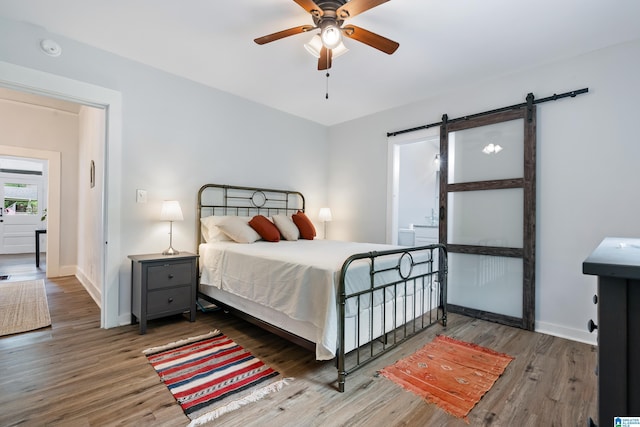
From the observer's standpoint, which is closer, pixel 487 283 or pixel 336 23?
pixel 336 23

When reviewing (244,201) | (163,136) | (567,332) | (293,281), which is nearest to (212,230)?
(244,201)

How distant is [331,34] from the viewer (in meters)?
2.10

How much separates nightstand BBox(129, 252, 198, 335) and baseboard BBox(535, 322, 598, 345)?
3.49 m

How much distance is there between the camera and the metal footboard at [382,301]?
200 cm

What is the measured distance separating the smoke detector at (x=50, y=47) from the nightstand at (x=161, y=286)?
1907 millimetres

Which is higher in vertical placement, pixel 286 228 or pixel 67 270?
pixel 286 228

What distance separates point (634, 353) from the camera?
0.71m

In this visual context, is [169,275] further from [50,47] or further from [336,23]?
[336,23]

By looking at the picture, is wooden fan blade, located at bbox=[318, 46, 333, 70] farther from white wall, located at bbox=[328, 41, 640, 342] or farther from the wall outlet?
the wall outlet

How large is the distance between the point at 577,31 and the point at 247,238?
3.48m

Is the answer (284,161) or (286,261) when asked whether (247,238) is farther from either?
(284,161)

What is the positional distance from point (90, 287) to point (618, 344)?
5204 mm

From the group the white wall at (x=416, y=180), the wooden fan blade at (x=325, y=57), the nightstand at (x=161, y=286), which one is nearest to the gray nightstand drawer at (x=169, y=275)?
the nightstand at (x=161, y=286)

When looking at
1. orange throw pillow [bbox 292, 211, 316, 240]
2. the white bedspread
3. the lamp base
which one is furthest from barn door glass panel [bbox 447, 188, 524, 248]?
the lamp base
